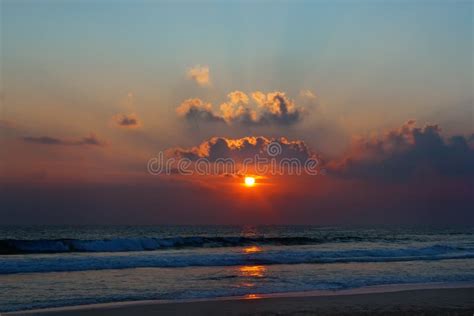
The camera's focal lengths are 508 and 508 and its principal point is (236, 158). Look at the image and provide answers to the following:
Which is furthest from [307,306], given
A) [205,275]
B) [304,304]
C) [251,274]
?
[205,275]

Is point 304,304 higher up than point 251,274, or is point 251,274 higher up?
point 251,274

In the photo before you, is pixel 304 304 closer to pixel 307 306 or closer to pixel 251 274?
pixel 307 306

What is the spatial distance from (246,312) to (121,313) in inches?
126

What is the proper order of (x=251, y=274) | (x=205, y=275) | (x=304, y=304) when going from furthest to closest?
(x=251, y=274) → (x=205, y=275) → (x=304, y=304)

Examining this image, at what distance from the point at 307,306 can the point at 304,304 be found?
1.04 ft

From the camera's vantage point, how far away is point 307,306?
13836mm

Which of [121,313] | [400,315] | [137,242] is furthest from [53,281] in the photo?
[137,242]

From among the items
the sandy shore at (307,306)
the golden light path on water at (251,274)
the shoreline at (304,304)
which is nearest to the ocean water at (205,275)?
the golden light path on water at (251,274)

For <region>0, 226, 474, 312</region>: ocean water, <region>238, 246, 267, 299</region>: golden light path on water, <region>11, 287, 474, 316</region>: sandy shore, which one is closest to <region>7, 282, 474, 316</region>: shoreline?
<region>11, 287, 474, 316</region>: sandy shore

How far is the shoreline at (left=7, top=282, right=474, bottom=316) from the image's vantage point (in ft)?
43.3

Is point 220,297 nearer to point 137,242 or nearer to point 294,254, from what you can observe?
point 294,254

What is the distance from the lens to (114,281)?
18.6 meters

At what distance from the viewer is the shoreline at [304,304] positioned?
13.2m

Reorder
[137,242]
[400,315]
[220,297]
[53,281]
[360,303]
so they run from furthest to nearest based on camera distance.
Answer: [137,242] < [53,281] < [220,297] < [360,303] < [400,315]
